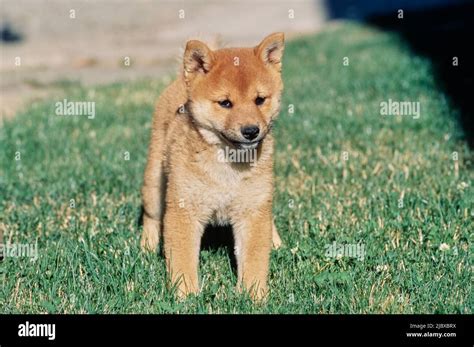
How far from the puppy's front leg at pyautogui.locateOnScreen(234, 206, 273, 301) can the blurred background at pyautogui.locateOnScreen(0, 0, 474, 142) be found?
3525mm

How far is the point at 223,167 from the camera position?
3908 millimetres

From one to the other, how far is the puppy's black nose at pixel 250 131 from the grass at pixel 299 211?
2.52 feet

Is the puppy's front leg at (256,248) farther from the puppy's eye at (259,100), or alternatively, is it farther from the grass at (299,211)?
the puppy's eye at (259,100)

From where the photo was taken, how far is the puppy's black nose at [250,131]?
371cm

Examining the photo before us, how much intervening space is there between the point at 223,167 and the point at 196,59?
547 millimetres

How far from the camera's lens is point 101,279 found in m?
4.05

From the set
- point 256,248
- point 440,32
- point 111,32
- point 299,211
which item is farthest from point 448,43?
point 111,32

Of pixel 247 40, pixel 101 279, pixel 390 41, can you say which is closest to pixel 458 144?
pixel 101 279

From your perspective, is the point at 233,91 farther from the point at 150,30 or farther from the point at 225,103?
the point at 150,30

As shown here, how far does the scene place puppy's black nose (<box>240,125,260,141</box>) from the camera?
12.2ft

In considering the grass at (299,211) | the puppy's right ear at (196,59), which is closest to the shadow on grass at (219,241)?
the grass at (299,211)

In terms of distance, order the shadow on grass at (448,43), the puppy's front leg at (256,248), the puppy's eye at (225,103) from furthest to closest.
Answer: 1. the shadow on grass at (448,43)
2. the puppy's front leg at (256,248)
3. the puppy's eye at (225,103)

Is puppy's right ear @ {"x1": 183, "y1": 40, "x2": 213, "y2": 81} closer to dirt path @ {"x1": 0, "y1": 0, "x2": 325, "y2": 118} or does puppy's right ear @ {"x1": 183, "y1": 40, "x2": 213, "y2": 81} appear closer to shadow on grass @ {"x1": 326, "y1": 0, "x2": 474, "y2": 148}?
shadow on grass @ {"x1": 326, "y1": 0, "x2": 474, "y2": 148}
